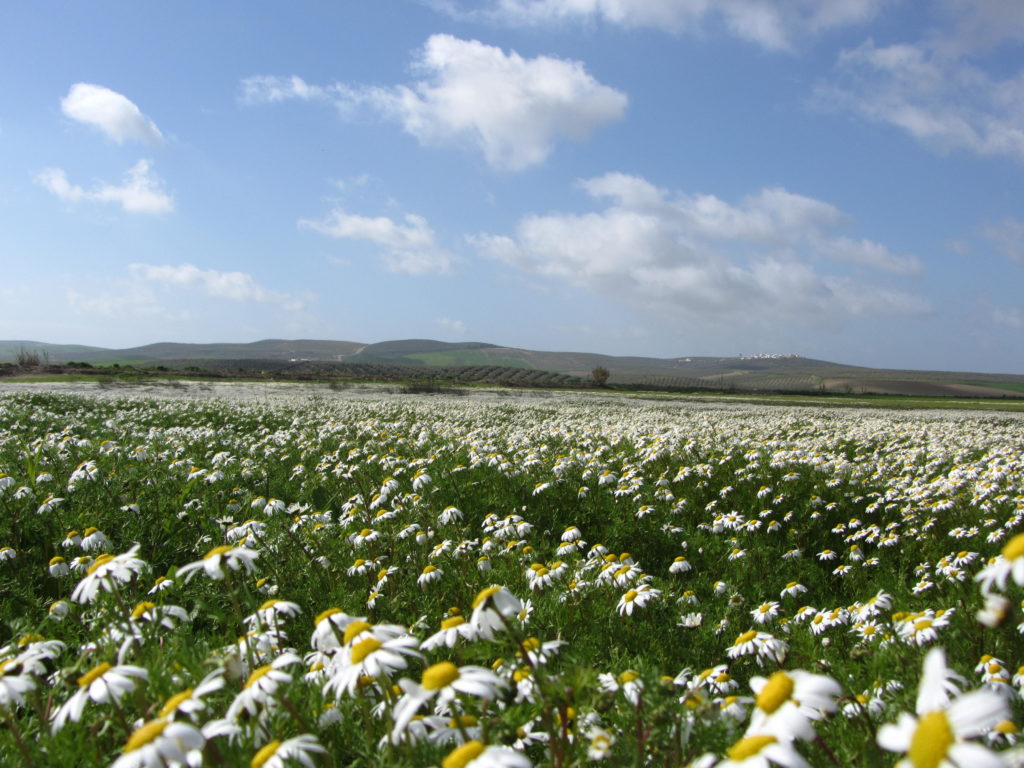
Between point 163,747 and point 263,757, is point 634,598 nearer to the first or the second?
point 263,757

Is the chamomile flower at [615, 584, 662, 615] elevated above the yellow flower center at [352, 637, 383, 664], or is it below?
below

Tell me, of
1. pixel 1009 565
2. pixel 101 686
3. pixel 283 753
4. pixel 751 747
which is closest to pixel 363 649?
pixel 283 753

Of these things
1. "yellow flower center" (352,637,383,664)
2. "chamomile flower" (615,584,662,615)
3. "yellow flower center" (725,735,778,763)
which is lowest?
"chamomile flower" (615,584,662,615)

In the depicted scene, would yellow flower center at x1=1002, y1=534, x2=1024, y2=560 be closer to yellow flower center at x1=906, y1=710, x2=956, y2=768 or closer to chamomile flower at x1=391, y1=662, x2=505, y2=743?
yellow flower center at x1=906, y1=710, x2=956, y2=768

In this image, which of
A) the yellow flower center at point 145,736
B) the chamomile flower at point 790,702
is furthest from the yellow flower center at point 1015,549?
the yellow flower center at point 145,736

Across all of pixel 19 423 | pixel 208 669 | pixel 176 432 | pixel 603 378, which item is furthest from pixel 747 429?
A: pixel 603 378

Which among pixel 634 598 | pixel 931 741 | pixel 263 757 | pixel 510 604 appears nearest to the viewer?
pixel 931 741

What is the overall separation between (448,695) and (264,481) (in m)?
8.42

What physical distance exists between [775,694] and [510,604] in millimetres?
870

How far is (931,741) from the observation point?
1.11 metres

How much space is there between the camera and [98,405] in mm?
20453

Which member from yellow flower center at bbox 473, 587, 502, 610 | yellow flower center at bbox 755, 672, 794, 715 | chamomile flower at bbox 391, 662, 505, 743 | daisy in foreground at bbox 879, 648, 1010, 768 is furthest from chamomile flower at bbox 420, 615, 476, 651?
daisy in foreground at bbox 879, 648, 1010, 768

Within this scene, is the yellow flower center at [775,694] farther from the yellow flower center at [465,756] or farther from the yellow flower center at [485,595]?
the yellow flower center at [485,595]

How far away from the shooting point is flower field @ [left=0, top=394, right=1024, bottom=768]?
1942 mm
